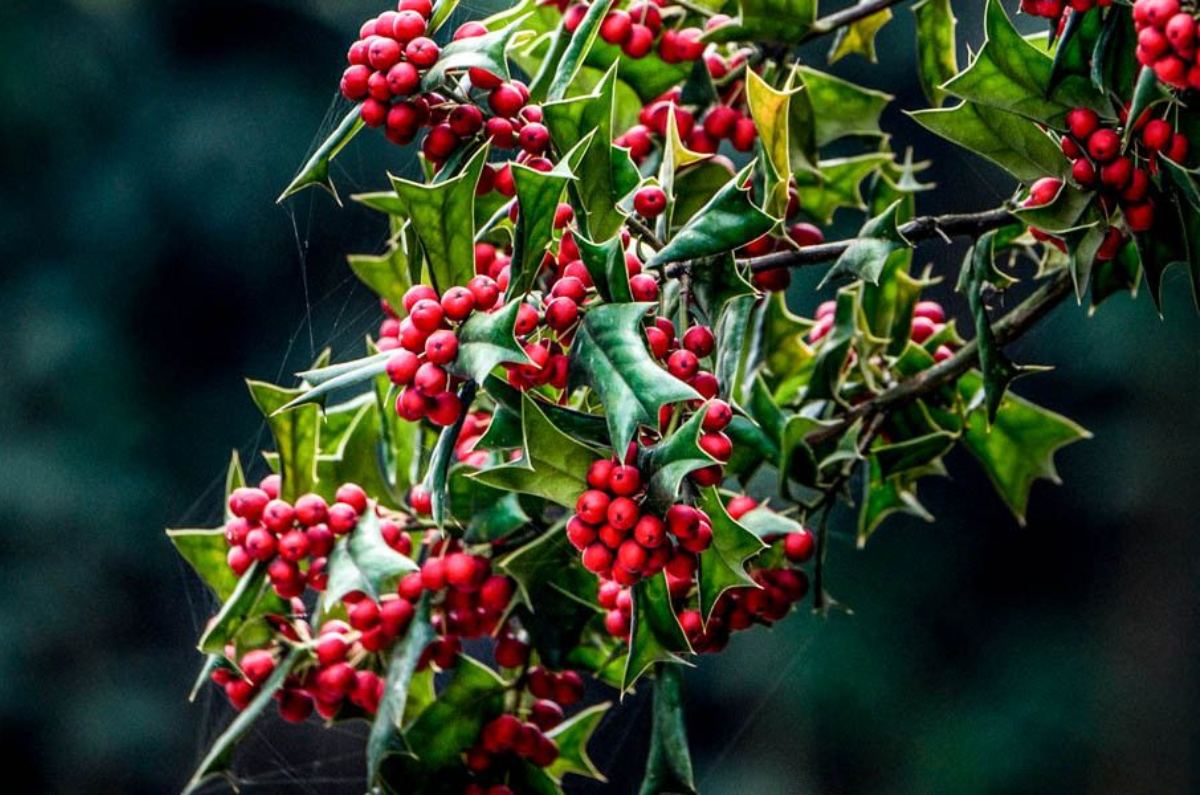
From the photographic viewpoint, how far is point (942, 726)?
125 inches

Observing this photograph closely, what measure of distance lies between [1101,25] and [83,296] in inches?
104

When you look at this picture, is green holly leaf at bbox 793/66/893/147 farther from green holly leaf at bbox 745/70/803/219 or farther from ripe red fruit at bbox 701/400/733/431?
ripe red fruit at bbox 701/400/733/431

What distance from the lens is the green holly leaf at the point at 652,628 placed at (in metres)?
0.68

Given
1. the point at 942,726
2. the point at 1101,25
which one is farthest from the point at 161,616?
the point at 1101,25

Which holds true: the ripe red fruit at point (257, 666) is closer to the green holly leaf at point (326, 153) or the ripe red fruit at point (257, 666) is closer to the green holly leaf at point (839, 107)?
the green holly leaf at point (326, 153)

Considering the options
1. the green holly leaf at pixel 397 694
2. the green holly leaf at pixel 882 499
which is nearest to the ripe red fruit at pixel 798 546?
the green holly leaf at pixel 882 499

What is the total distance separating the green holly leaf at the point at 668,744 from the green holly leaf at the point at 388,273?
0.31 metres

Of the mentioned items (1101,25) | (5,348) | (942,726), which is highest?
(1101,25)

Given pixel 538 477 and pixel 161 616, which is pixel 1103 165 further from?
Answer: pixel 161 616

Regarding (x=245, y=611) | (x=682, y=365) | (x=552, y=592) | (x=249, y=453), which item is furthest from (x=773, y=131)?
(x=249, y=453)

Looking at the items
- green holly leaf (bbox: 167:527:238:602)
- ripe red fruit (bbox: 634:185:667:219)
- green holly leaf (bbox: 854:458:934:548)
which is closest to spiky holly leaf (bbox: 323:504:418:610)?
green holly leaf (bbox: 167:527:238:602)

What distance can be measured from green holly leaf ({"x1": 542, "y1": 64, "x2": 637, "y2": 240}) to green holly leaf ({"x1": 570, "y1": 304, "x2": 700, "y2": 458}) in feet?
0.27

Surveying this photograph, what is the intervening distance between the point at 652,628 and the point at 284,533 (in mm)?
227

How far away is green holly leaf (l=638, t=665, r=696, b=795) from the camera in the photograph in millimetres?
808
